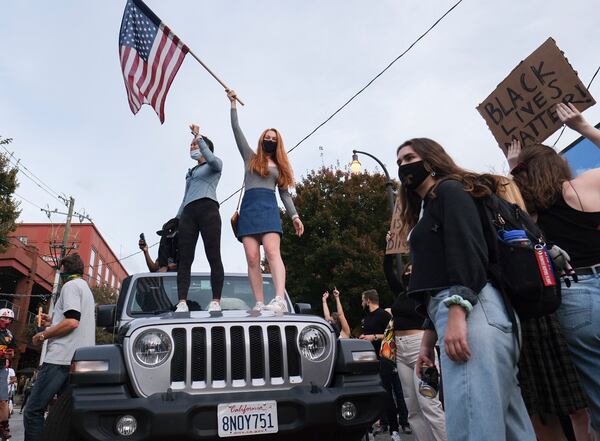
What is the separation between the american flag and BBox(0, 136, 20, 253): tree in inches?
633

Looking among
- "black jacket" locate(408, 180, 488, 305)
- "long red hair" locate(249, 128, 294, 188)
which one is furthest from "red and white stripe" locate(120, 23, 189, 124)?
"black jacket" locate(408, 180, 488, 305)

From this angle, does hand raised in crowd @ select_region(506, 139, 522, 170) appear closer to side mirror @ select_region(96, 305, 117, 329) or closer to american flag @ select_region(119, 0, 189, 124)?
side mirror @ select_region(96, 305, 117, 329)

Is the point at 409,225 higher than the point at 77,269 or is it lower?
lower

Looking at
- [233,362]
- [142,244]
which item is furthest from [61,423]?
[142,244]

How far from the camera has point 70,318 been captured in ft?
16.2

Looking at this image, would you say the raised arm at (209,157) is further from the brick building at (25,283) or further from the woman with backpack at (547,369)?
the brick building at (25,283)

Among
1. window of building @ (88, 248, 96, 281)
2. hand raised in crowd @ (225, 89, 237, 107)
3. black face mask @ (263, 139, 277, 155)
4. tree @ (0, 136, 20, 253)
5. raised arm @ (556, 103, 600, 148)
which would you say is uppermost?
window of building @ (88, 248, 96, 281)

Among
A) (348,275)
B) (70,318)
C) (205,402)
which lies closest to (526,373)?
(205,402)

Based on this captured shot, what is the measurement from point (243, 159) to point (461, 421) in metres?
3.64

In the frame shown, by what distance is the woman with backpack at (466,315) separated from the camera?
2.06 metres

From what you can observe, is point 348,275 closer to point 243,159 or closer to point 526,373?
point 243,159

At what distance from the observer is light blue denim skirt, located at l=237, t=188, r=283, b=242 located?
488cm

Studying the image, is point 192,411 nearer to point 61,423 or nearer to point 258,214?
point 61,423

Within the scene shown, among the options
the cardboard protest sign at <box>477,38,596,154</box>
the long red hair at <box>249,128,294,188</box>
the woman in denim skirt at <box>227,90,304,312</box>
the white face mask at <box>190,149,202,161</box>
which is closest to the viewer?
the cardboard protest sign at <box>477,38,596,154</box>
